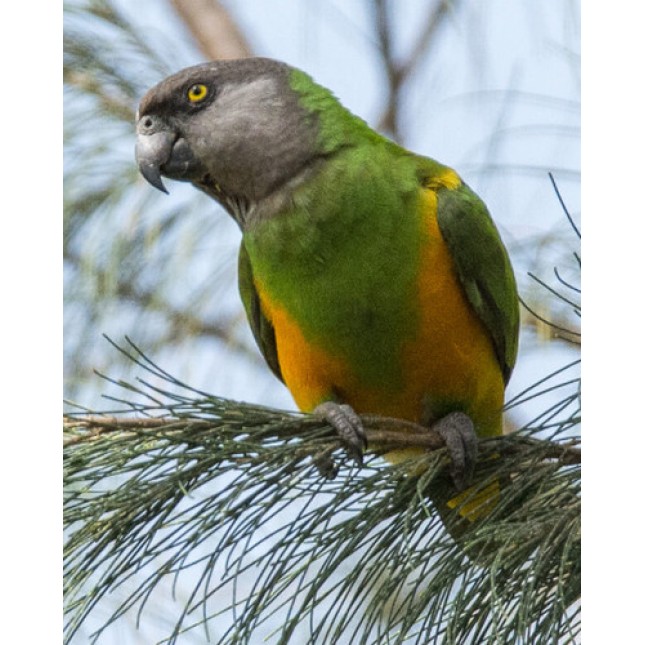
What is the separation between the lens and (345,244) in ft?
5.09

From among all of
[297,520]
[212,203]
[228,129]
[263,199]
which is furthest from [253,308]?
[297,520]

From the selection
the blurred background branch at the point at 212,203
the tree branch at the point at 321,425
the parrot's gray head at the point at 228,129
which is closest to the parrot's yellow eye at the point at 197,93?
the parrot's gray head at the point at 228,129

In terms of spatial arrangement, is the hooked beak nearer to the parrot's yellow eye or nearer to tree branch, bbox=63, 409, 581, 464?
the parrot's yellow eye

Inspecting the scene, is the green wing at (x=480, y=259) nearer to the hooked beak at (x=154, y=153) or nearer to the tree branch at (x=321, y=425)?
the tree branch at (x=321, y=425)

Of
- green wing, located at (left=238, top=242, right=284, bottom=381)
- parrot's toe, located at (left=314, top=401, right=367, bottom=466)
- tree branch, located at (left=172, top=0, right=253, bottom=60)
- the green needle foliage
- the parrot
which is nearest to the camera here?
the green needle foliage

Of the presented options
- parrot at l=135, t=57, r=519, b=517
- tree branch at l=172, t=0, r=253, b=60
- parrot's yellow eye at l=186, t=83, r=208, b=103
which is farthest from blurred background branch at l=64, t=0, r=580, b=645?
parrot's yellow eye at l=186, t=83, r=208, b=103

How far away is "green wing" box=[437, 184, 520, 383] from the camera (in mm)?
1566

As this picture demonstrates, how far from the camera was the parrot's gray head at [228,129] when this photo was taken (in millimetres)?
1632

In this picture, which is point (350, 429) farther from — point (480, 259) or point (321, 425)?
point (480, 259)

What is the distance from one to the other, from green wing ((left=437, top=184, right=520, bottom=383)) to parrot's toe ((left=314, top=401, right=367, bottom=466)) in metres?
0.36

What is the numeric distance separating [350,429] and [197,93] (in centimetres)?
64
